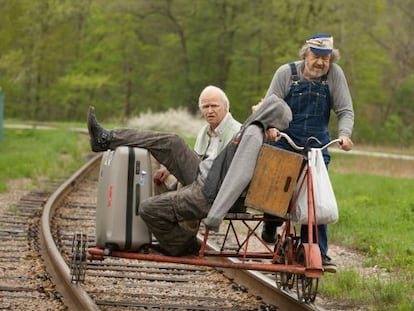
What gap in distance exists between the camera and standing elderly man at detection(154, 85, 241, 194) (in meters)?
6.92

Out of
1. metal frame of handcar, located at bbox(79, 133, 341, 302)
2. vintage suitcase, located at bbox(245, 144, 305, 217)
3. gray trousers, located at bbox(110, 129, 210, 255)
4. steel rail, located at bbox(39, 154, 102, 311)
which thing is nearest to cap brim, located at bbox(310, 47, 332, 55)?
metal frame of handcar, located at bbox(79, 133, 341, 302)

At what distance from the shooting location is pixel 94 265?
8898 mm

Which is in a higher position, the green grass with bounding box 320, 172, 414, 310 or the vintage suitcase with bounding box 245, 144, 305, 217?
the vintage suitcase with bounding box 245, 144, 305, 217

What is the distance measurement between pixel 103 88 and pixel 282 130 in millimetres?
67291

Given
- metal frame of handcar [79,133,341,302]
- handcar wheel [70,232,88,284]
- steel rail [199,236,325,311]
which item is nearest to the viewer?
metal frame of handcar [79,133,341,302]

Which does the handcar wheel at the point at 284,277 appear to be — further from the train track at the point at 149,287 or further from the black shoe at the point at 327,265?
the black shoe at the point at 327,265

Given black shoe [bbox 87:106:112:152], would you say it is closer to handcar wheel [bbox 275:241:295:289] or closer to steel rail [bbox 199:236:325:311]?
steel rail [bbox 199:236:325:311]

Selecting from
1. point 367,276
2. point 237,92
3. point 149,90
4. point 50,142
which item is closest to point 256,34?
point 237,92

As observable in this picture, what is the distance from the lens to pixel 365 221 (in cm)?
1309

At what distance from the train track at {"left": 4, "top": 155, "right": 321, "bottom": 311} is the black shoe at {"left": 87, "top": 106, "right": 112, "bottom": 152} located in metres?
0.76

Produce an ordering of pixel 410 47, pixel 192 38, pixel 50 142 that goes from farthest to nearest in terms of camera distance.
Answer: pixel 192 38 → pixel 410 47 → pixel 50 142

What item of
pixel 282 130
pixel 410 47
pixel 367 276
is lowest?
pixel 367 276

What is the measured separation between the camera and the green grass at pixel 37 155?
19.3 metres

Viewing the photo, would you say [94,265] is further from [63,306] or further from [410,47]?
[410,47]
